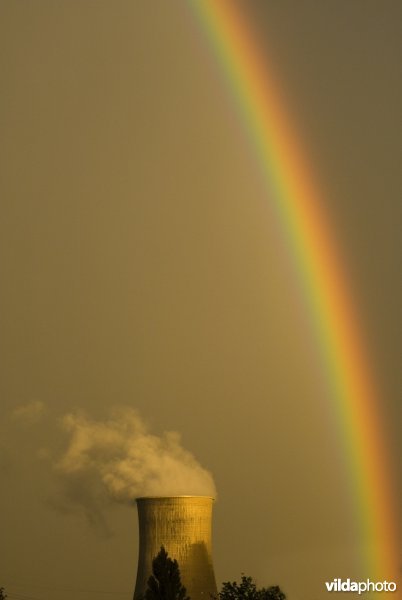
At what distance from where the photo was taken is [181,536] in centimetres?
5419

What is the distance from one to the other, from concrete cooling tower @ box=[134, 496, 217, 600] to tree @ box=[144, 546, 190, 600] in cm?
169

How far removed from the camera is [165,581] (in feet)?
171

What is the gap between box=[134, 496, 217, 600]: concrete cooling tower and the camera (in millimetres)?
54281

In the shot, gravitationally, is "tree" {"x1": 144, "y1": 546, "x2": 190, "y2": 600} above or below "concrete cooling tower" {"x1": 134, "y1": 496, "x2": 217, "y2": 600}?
below

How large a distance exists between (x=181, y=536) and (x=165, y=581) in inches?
105

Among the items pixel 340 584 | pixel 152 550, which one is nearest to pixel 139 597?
pixel 152 550

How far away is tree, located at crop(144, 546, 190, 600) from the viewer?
5216cm

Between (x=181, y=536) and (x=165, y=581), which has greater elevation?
(x=181, y=536)

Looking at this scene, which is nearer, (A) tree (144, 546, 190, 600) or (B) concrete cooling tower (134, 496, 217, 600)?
(A) tree (144, 546, 190, 600)

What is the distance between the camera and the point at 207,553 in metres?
56.0

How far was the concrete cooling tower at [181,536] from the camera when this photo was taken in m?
54.3

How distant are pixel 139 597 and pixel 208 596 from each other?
3332 millimetres

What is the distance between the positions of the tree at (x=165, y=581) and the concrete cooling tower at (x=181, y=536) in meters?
1.69

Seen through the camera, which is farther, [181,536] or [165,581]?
[181,536]
